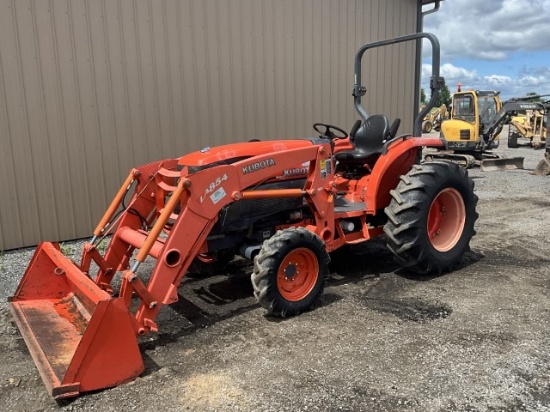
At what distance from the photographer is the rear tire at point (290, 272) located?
367 cm

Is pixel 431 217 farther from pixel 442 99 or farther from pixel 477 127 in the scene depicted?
pixel 442 99

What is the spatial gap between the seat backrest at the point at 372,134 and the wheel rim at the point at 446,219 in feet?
2.64

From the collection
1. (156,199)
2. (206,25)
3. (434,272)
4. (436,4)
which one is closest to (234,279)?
(156,199)

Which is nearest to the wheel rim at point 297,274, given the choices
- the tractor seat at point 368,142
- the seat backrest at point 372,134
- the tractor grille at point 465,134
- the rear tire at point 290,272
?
the rear tire at point 290,272

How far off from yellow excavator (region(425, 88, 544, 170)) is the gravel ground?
29.6 feet

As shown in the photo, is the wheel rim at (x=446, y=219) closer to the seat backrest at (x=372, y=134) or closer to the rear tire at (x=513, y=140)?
the seat backrest at (x=372, y=134)

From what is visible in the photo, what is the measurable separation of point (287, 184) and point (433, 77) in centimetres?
183

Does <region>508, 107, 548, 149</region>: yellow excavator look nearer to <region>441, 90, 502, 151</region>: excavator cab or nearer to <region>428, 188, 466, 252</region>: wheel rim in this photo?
<region>441, 90, 502, 151</region>: excavator cab

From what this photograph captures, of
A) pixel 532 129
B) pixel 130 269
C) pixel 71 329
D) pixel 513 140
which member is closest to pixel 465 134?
pixel 513 140

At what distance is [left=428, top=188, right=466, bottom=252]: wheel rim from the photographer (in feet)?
16.3

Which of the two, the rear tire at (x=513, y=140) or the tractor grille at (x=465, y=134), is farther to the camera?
the rear tire at (x=513, y=140)

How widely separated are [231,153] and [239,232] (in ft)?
2.20

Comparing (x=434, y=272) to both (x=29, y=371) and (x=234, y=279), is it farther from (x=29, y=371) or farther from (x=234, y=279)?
(x=29, y=371)

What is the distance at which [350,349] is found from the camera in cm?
339
